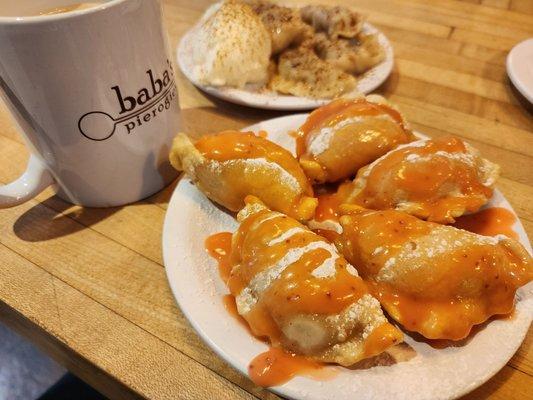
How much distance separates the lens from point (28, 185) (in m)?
0.74

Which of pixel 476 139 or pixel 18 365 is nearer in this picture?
pixel 476 139

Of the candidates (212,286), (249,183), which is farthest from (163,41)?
(212,286)

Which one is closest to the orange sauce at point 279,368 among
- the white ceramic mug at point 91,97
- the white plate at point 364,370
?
the white plate at point 364,370

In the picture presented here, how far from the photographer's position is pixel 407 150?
0.72 m

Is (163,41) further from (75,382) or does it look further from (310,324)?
(75,382)

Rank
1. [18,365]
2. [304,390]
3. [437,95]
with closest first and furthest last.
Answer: [304,390], [437,95], [18,365]

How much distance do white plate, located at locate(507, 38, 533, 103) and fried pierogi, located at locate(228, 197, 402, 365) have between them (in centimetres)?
73

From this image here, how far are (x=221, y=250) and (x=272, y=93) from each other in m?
0.49

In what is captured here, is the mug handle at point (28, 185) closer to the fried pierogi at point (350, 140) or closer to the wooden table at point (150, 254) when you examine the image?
the wooden table at point (150, 254)

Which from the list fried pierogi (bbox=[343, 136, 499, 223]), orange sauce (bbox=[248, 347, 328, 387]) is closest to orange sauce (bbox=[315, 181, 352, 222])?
fried pierogi (bbox=[343, 136, 499, 223])

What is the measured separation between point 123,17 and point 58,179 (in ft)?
1.02

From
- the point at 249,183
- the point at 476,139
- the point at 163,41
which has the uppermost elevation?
the point at 163,41

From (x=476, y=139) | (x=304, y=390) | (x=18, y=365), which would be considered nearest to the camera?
(x=304, y=390)

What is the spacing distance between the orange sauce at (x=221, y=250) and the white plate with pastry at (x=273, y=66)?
1.32 feet
